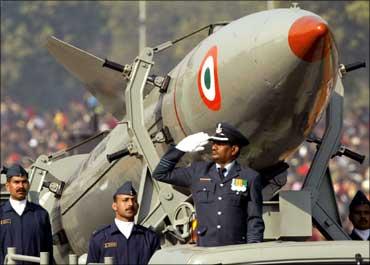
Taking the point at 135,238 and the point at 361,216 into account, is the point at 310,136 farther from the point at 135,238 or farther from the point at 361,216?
the point at 135,238

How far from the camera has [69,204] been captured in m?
16.4

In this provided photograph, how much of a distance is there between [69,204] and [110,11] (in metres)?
20.6

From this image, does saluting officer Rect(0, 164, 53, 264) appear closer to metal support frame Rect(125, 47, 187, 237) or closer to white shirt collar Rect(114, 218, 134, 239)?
metal support frame Rect(125, 47, 187, 237)

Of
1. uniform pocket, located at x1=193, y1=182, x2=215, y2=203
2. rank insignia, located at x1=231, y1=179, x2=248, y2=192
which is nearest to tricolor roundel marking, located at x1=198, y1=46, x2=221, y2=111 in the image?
uniform pocket, located at x1=193, y1=182, x2=215, y2=203

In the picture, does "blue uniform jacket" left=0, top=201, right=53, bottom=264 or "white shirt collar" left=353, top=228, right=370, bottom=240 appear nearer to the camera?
"blue uniform jacket" left=0, top=201, right=53, bottom=264

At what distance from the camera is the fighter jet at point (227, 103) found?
13047 millimetres

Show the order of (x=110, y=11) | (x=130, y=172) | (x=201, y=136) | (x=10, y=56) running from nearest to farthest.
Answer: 1. (x=201, y=136)
2. (x=130, y=172)
3. (x=110, y=11)
4. (x=10, y=56)

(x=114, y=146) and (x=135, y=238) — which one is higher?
(x=114, y=146)

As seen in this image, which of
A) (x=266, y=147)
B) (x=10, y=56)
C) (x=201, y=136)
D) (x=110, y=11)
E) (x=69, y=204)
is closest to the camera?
(x=201, y=136)

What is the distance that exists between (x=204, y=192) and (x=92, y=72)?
4.46 meters

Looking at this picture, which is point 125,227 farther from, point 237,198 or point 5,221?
point 5,221

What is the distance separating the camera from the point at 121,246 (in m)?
12.4

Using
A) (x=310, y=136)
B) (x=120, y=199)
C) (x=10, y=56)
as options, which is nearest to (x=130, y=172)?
(x=310, y=136)

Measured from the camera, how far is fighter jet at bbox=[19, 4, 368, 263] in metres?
13.0
